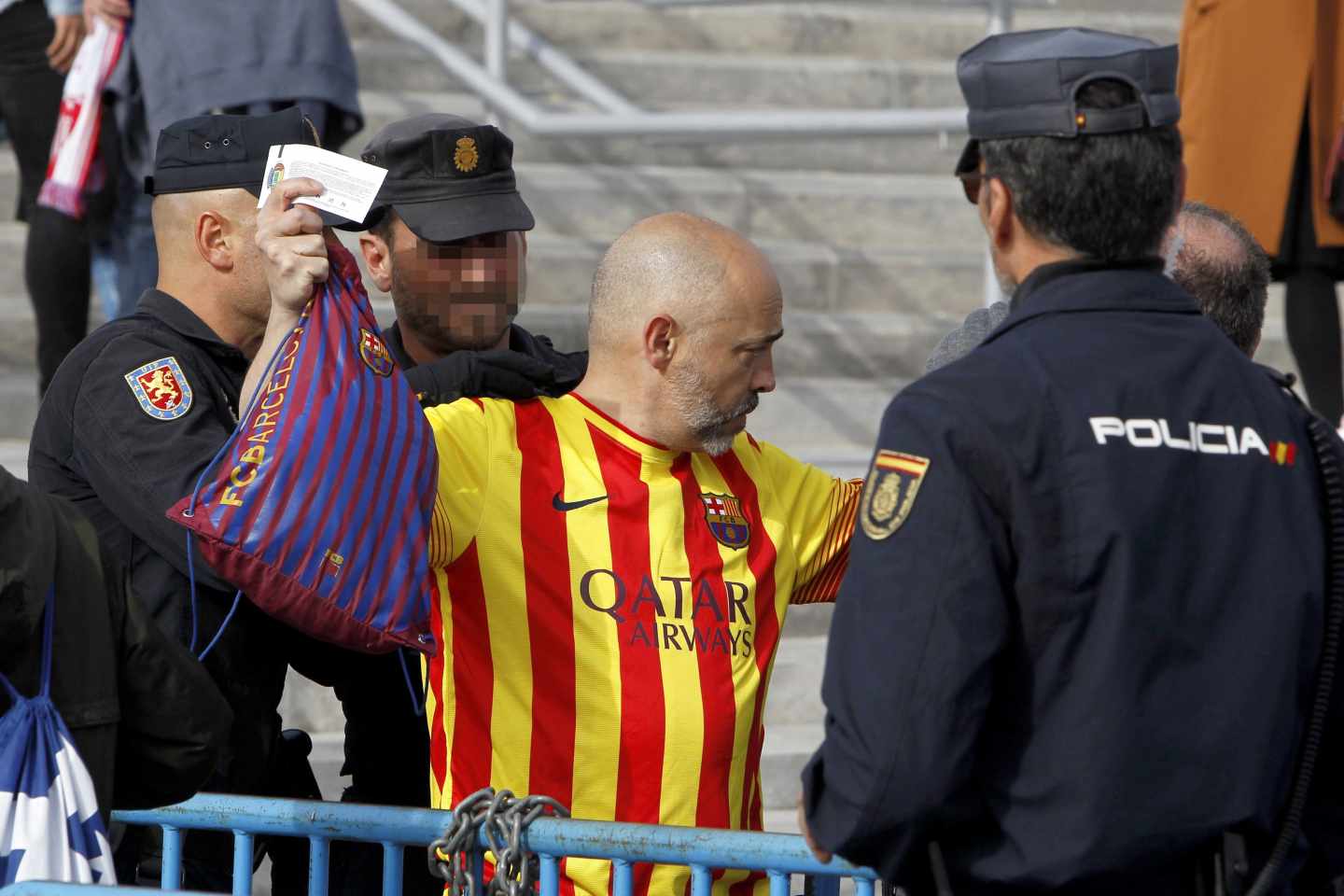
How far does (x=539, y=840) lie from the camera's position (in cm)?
240

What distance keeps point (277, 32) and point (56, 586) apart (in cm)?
335

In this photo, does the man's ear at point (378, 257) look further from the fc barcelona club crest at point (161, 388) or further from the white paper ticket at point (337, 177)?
the white paper ticket at point (337, 177)

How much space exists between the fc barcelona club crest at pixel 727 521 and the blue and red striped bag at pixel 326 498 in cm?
48

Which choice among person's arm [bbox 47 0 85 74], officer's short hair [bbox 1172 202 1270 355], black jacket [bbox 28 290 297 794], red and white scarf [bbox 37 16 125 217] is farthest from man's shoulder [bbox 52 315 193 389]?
person's arm [bbox 47 0 85 74]

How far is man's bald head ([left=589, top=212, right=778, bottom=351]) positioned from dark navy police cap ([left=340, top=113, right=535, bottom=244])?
1.58 feet

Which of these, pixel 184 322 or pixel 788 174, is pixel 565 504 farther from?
pixel 788 174

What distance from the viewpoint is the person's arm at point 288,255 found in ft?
8.02

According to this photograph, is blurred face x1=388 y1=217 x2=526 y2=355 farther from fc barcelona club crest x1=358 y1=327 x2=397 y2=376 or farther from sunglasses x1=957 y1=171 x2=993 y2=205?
sunglasses x1=957 y1=171 x2=993 y2=205

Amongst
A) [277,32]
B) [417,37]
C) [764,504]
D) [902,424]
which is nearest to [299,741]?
[764,504]

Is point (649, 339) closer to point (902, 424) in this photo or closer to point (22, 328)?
point (902, 424)

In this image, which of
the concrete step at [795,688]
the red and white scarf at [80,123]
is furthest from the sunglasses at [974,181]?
the red and white scarf at [80,123]

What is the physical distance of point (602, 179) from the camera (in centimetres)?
695

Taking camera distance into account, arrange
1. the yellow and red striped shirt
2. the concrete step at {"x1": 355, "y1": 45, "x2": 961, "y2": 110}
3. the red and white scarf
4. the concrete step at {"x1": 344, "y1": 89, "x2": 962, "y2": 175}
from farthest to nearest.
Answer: the concrete step at {"x1": 355, "y1": 45, "x2": 961, "y2": 110} → the concrete step at {"x1": 344, "y1": 89, "x2": 962, "y2": 175} → the red and white scarf → the yellow and red striped shirt

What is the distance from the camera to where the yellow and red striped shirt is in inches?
104
